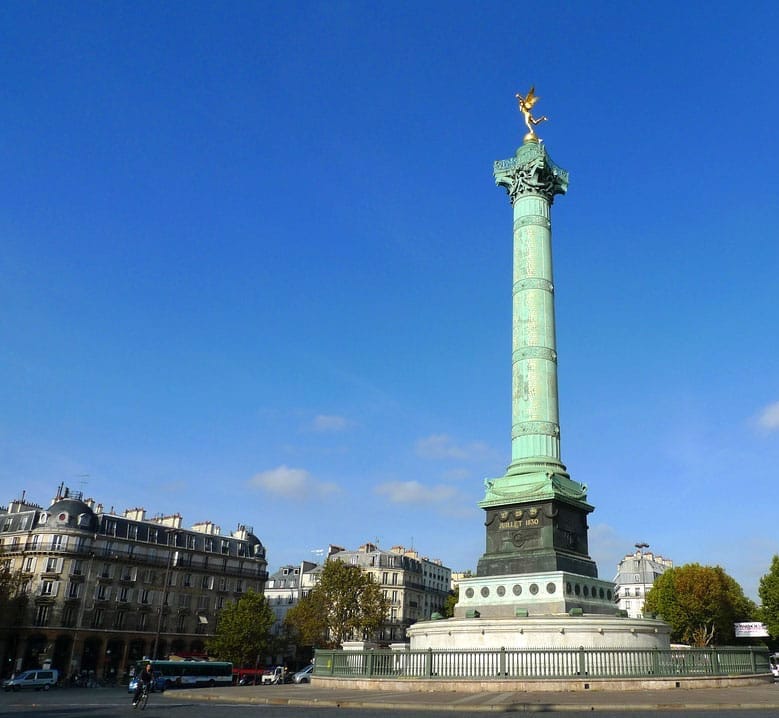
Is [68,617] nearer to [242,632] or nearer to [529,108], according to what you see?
[242,632]

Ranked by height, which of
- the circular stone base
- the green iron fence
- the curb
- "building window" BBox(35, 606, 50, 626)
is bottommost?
the curb

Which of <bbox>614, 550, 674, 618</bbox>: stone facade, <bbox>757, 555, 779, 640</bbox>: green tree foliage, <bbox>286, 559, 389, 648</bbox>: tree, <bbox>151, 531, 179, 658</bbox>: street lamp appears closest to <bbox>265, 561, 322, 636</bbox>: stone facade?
<bbox>151, 531, 179, 658</bbox>: street lamp

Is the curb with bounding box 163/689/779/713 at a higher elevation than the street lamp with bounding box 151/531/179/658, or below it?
below

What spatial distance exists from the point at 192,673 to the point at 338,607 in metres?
14.7

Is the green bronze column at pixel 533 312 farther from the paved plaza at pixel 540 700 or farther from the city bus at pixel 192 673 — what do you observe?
the city bus at pixel 192 673

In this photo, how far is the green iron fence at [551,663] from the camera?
75.0 ft

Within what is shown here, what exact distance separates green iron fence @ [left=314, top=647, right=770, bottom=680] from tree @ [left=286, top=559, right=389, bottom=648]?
3834cm

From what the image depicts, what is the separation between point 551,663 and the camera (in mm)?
23188

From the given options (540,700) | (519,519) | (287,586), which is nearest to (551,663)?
(540,700)

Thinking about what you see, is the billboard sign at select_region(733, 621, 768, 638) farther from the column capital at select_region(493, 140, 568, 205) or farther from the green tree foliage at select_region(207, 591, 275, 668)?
the column capital at select_region(493, 140, 568, 205)

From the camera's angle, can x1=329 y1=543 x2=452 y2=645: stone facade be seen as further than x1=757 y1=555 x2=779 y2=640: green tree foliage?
Yes

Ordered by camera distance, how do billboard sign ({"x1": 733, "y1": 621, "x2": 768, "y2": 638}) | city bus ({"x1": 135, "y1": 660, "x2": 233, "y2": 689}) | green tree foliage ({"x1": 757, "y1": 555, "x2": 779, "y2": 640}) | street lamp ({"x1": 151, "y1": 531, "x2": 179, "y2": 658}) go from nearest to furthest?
1. city bus ({"x1": 135, "y1": 660, "x2": 233, "y2": 689})
2. green tree foliage ({"x1": 757, "y1": 555, "x2": 779, "y2": 640})
3. billboard sign ({"x1": 733, "y1": 621, "x2": 768, "y2": 638})
4. street lamp ({"x1": 151, "y1": 531, "x2": 179, "y2": 658})

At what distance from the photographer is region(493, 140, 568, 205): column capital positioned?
39.1 metres

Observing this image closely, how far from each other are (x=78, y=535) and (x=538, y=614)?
174ft
